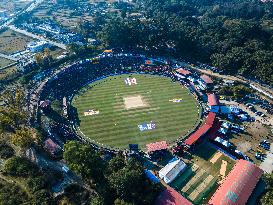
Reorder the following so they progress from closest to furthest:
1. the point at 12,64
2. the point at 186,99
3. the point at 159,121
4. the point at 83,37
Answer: the point at 159,121
the point at 186,99
the point at 12,64
the point at 83,37

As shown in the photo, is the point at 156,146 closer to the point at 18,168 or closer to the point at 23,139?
the point at 23,139

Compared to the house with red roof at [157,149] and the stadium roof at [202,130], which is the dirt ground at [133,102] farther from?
the house with red roof at [157,149]

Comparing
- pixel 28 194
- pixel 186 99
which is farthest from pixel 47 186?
pixel 186 99

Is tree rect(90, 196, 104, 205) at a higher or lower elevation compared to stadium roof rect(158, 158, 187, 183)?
higher

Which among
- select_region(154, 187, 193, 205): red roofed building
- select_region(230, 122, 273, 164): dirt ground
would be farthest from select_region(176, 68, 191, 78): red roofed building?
select_region(154, 187, 193, 205): red roofed building

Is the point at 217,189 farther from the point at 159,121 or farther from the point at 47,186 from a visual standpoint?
the point at 47,186

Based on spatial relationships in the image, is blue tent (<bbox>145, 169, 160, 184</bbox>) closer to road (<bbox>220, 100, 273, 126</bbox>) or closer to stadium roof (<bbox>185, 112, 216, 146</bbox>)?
stadium roof (<bbox>185, 112, 216, 146</bbox>)

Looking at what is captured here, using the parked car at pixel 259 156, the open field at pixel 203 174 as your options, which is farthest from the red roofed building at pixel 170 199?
the parked car at pixel 259 156
